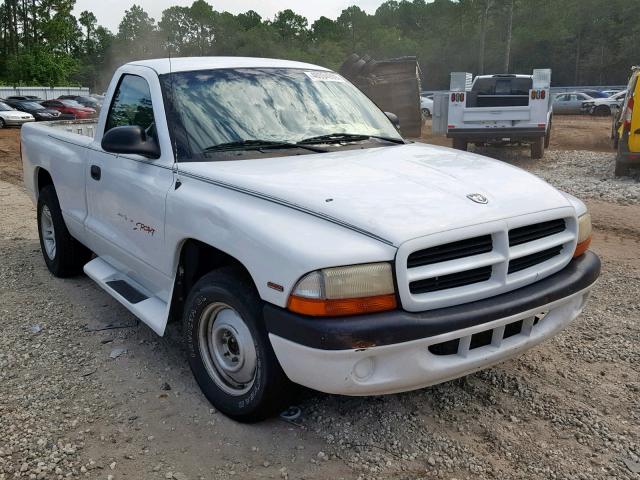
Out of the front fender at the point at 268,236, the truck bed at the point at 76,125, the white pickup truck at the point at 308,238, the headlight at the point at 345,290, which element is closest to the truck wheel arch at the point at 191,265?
the white pickup truck at the point at 308,238

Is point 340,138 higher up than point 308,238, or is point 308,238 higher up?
point 340,138

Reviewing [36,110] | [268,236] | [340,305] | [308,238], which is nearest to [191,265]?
[268,236]

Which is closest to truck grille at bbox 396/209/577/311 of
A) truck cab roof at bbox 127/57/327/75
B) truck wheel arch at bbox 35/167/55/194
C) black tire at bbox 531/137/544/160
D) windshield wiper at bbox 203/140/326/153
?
windshield wiper at bbox 203/140/326/153

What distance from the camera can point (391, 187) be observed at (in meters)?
3.09

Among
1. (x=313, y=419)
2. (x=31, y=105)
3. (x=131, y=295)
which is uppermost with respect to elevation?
(x=131, y=295)

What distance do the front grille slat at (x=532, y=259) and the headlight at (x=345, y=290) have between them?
0.75 metres

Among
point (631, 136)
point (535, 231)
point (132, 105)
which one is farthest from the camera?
point (631, 136)

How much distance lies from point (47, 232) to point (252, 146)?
3130 mm

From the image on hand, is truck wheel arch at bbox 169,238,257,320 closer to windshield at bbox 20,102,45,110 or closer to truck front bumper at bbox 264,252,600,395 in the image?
truck front bumper at bbox 264,252,600,395

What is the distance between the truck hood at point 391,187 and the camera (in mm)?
2777

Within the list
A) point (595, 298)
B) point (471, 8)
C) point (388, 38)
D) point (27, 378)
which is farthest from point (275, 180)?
point (388, 38)

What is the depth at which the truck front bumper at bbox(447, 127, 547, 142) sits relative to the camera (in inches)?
538

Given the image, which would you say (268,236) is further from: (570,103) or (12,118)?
(570,103)

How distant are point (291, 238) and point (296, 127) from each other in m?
1.44
